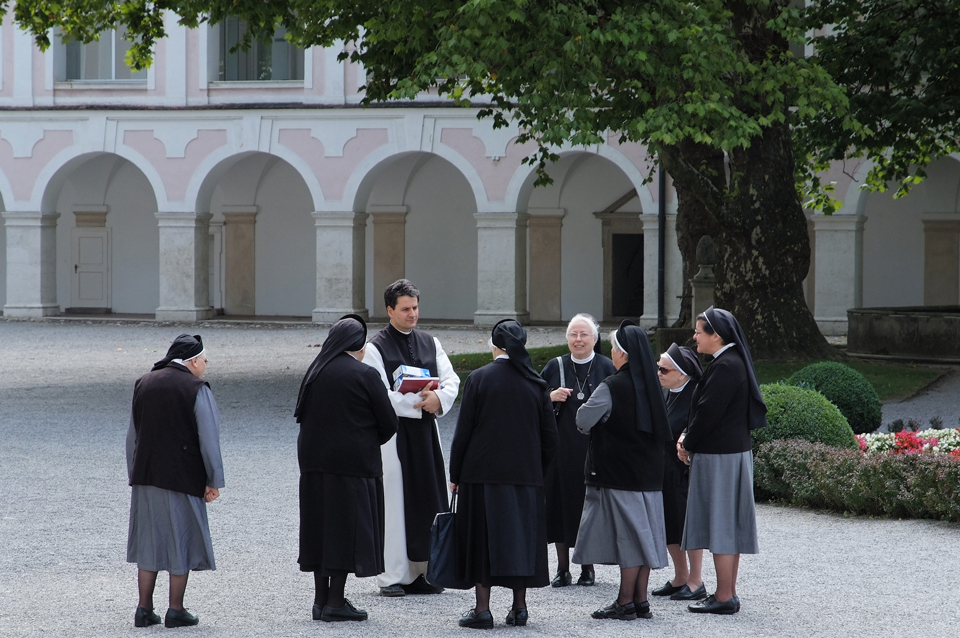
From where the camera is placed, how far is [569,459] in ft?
21.4

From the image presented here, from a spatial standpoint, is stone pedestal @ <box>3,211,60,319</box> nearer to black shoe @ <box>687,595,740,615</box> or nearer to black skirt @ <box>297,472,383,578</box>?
black skirt @ <box>297,472,383,578</box>

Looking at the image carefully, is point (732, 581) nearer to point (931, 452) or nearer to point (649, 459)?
point (649, 459)

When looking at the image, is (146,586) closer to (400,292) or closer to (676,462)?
(400,292)

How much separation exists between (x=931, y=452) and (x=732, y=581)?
3.24 metres

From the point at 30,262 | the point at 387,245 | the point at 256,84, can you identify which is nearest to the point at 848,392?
the point at 256,84

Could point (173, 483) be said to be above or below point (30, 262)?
below

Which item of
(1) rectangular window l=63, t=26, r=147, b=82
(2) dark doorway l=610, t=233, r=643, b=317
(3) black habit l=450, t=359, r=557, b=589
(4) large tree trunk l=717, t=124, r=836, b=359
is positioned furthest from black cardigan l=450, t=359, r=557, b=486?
(1) rectangular window l=63, t=26, r=147, b=82

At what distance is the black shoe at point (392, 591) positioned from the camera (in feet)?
20.8

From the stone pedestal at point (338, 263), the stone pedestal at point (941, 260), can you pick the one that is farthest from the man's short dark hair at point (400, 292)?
the stone pedestal at point (941, 260)

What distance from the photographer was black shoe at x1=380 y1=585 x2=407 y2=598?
633 cm

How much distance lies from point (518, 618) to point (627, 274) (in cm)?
2468

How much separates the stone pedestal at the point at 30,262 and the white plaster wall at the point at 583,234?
38.5 feet

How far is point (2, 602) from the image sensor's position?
19.9ft

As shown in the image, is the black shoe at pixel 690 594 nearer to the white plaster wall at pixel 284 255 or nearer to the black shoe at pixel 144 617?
the black shoe at pixel 144 617
